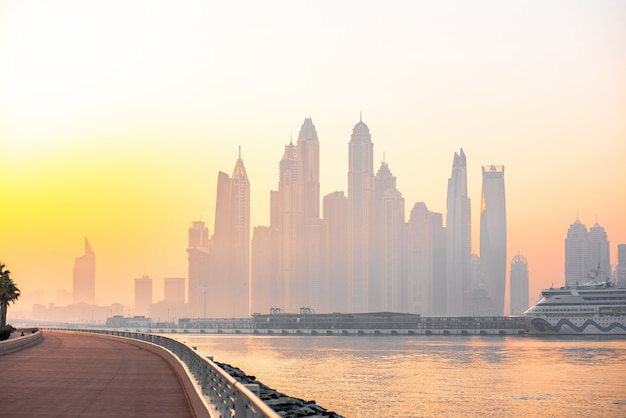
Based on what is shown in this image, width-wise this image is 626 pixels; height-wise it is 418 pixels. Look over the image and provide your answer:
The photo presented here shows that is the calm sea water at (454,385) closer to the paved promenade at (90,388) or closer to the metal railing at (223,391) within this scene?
the paved promenade at (90,388)

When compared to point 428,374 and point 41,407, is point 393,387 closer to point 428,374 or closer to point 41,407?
point 428,374

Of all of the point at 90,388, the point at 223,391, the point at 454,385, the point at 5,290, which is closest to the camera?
the point at 223,391

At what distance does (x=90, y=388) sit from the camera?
106 feet

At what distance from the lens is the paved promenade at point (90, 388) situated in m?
24.7

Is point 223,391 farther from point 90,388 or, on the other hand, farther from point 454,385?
point 454,385

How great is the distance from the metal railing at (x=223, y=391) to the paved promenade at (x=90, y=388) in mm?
816

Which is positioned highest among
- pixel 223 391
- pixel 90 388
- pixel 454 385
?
pixel 223 391

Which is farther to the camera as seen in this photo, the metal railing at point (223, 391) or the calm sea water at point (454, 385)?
the calm sea water at point (454, 385)

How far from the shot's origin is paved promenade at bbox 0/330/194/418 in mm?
24719

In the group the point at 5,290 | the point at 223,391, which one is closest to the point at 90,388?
the point at 223,391

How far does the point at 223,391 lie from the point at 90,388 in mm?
12422

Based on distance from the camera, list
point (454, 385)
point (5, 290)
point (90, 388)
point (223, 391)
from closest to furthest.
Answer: point (223, 391) < point (90, 388) < point (454, 385) < point (5, 290)

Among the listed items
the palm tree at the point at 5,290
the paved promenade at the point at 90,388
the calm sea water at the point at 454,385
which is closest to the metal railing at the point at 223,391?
the paved promenade at the point at 90,388

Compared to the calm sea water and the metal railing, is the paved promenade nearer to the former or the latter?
the metal railing
